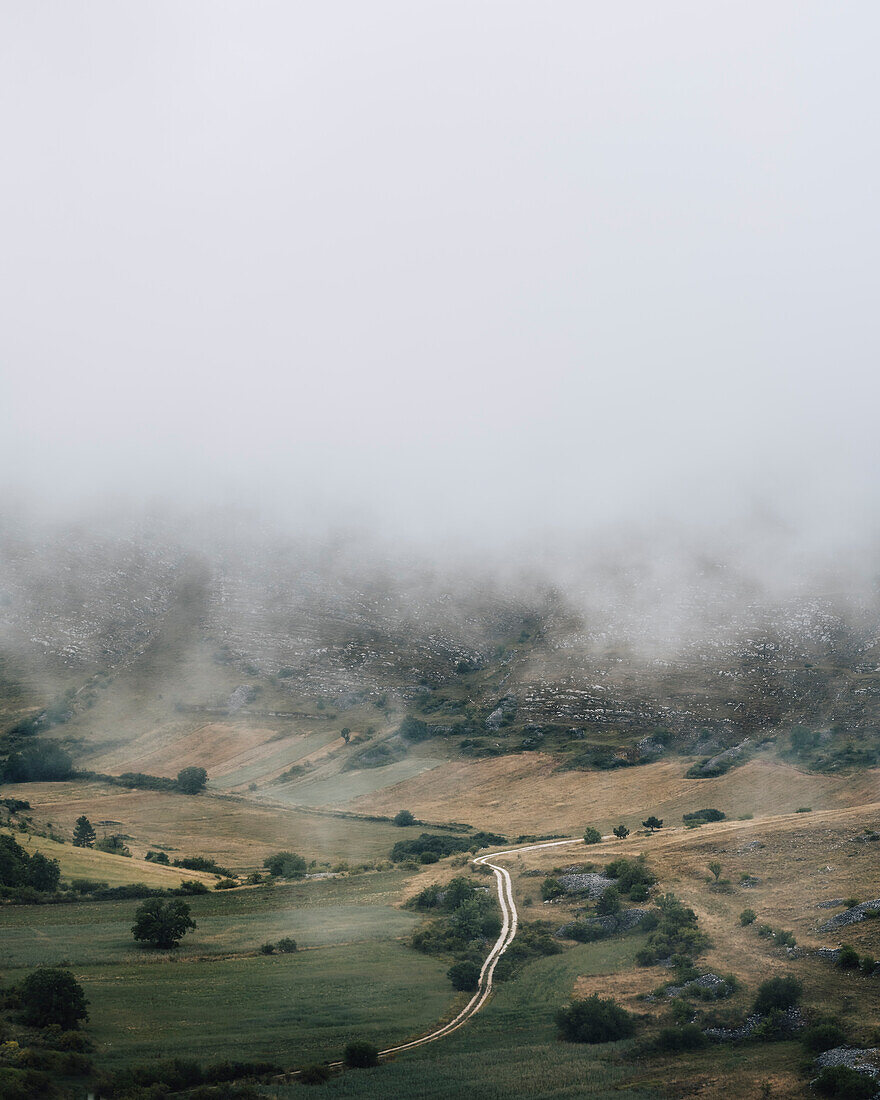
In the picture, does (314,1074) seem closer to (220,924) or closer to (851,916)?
(220,924)

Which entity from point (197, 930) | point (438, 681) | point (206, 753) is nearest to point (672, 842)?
point (197, 930)

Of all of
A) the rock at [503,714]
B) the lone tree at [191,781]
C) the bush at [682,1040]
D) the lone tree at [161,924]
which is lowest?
the bush at [682,1040]

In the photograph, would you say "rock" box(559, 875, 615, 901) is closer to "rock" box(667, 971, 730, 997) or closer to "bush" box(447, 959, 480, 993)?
"bush" box(447, 959, 480, 993)

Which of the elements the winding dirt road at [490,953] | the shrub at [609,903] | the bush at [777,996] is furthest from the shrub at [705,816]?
the bush at [777,996]

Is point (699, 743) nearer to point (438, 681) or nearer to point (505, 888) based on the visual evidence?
point (438, 681)

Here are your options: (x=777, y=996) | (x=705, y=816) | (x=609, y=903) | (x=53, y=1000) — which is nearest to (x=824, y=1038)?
(x=777, y=996)

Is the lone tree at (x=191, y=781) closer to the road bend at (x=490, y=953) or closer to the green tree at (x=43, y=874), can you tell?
the green tree at (x=43, y=874)
